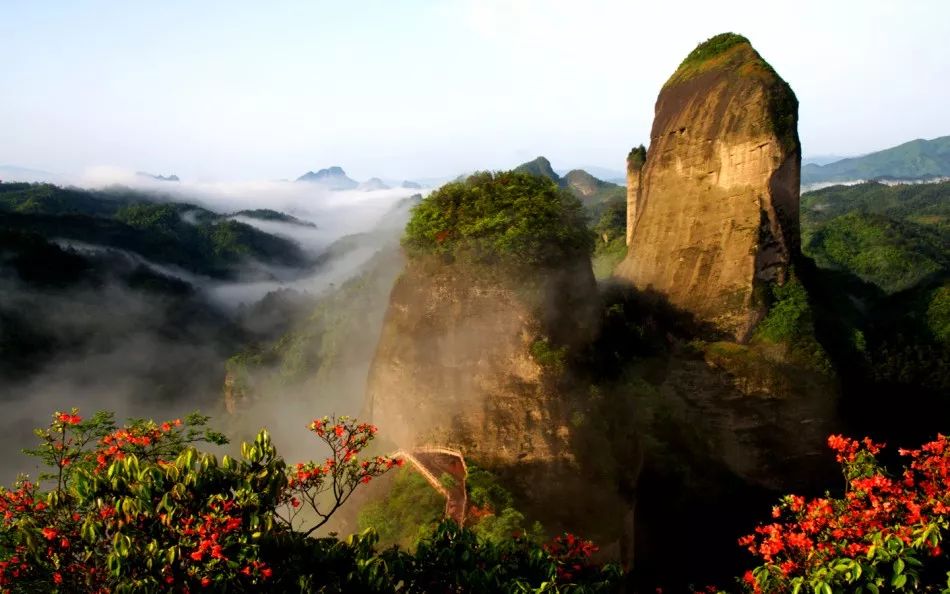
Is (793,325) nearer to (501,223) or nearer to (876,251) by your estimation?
(501,223)

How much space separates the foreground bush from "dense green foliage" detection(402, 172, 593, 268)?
12.2m

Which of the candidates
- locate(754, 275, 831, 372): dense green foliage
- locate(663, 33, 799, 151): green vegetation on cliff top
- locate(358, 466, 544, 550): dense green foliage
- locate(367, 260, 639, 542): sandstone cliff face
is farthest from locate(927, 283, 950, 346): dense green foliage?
locate(358, 466, 544, 550): dense green foliage

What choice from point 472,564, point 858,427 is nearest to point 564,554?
point 472,564

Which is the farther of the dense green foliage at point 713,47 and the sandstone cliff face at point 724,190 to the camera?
the dense green foliage at point 713,47

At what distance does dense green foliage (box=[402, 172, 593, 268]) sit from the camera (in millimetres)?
20516

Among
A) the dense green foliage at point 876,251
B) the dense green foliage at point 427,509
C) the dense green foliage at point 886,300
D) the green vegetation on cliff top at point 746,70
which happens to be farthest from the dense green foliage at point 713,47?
the dense green foliage at point 876,251

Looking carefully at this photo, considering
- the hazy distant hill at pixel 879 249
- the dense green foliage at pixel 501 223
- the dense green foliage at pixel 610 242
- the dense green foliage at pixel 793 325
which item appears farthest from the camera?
the hazy distant hill at pixel 879 249

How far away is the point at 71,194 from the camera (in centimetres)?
17562

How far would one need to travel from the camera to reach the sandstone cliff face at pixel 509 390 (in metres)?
19.3

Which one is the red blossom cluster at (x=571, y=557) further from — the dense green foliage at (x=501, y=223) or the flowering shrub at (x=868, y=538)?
the dense green foliage at (x=501, y=223)

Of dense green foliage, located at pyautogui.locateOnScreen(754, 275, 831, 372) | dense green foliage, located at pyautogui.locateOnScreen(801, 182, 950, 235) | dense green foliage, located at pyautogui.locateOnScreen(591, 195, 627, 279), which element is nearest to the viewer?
dense green foliage, located at pyautogui.locateOnScreen(754, 275, 831, 372)

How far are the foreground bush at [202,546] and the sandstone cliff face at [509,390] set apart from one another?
31.6ft

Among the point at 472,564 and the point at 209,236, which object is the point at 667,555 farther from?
the point at 209,236

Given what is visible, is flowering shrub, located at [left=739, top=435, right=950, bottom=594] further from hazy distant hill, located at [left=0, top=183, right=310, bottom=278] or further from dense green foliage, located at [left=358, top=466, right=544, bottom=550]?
hazy distant hill, located at [left=0, top=183, right=310, bottom=278]
